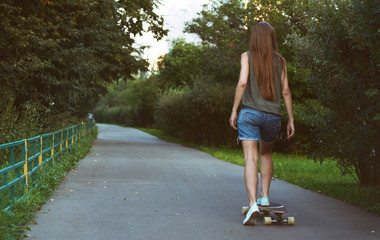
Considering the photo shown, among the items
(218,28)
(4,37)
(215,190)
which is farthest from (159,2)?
(215,190)

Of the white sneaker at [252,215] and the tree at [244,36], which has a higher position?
the tree at [244,36]

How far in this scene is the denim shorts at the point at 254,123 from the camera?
5.80m

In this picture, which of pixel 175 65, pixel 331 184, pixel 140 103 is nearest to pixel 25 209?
pixel 331 184

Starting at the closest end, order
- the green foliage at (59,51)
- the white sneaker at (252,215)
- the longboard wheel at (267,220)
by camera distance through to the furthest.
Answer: the white sneaker at (252,215), the longboard wheel at (267,220), the green foliage at (59,51)

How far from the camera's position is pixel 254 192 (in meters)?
5.70

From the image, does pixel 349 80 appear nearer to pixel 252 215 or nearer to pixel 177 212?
pixel 252 215

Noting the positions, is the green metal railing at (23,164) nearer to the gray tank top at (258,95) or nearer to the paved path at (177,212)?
the paved path at (177,212)

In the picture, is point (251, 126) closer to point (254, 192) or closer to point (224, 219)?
point (254, 192)

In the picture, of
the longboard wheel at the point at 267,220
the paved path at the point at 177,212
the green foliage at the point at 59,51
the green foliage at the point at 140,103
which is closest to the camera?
the paved path at the point at 177,212

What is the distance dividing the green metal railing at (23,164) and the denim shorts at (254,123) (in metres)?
2.61

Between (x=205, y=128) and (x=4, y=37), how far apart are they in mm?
14575

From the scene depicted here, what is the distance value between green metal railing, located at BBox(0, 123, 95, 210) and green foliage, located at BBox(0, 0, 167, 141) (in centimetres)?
99

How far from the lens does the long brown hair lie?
5852 millimetres

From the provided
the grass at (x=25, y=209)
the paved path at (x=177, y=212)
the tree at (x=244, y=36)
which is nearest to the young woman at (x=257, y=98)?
the paved path at (x=177, y=212)
